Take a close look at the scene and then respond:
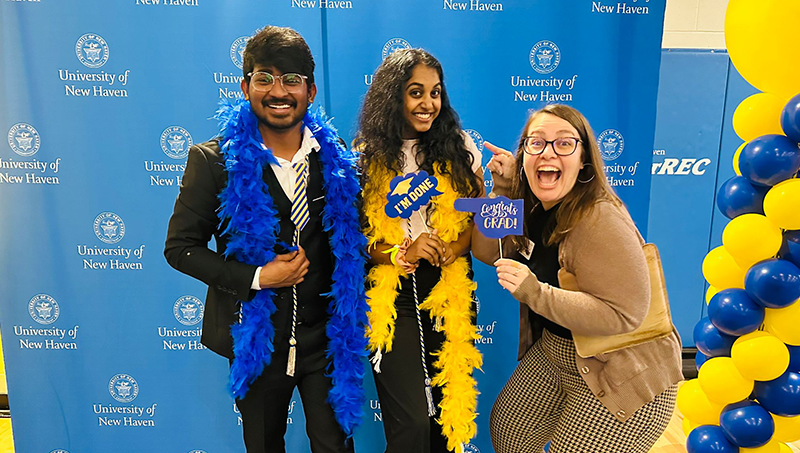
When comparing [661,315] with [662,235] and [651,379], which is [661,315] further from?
[662,235]

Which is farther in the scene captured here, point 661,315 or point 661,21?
point 661,21

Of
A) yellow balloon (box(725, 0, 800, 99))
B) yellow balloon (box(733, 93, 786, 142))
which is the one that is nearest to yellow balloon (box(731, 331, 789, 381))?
yellow balloon (box(733, 93, 786, 142))

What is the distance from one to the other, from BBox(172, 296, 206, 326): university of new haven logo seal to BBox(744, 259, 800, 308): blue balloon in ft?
7.26

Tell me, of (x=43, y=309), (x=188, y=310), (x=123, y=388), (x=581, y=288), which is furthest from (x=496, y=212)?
(x=43, y=309)

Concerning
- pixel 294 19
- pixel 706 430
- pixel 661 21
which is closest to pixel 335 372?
pixel 706 430

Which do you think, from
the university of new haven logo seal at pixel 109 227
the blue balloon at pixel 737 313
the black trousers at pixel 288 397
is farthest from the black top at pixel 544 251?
the university of new haven logo seal at pixel 109 227

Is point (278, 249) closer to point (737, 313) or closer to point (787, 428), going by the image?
point (737, 313)

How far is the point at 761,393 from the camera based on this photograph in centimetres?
154

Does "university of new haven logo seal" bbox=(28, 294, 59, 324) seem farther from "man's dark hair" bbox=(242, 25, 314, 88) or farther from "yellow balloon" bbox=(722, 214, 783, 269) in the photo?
"yellow balloon" bbox=(722, 214, 783, 269)

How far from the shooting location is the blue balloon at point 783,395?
1470 mm

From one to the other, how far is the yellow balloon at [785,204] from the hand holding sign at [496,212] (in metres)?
0.68

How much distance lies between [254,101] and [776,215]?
5.08 ft

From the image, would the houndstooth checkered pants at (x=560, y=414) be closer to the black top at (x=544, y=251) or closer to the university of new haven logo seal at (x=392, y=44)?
the black top at (x=544, y=251)

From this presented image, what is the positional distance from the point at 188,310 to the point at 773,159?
2.37m
